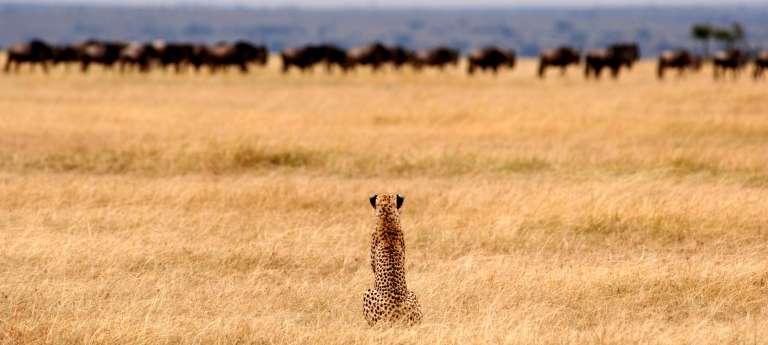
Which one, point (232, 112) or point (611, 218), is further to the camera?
point (232, 112)

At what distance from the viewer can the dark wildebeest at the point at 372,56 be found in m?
74.4

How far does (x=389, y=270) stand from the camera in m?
8.28

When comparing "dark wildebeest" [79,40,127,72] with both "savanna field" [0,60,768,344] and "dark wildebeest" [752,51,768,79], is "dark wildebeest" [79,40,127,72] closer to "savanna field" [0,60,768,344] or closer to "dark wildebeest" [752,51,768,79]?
"dark wildebeest" [752,51,768,79]

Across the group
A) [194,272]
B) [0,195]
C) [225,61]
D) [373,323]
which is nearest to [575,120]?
[0,195]

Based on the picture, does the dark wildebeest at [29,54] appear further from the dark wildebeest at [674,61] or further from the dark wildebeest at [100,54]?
the dark wildebeest at [674,61]

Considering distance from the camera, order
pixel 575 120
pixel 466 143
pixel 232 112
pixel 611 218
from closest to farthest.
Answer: pixel 611 218
pixel 466 143
pixel 575 120
pixel 232 112

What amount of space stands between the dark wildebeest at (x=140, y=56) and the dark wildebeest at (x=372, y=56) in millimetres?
12497

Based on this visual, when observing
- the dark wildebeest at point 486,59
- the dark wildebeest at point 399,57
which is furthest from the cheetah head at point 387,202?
the dark wildebeest at point 399,57

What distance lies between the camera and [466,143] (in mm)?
22719

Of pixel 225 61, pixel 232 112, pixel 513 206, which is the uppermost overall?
pixel 513 206

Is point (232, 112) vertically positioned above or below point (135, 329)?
below

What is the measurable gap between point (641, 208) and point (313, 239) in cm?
404

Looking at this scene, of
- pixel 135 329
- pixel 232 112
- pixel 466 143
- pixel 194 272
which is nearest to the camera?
pixel 135 329

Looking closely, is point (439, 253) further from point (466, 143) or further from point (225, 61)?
point (225, 61)
